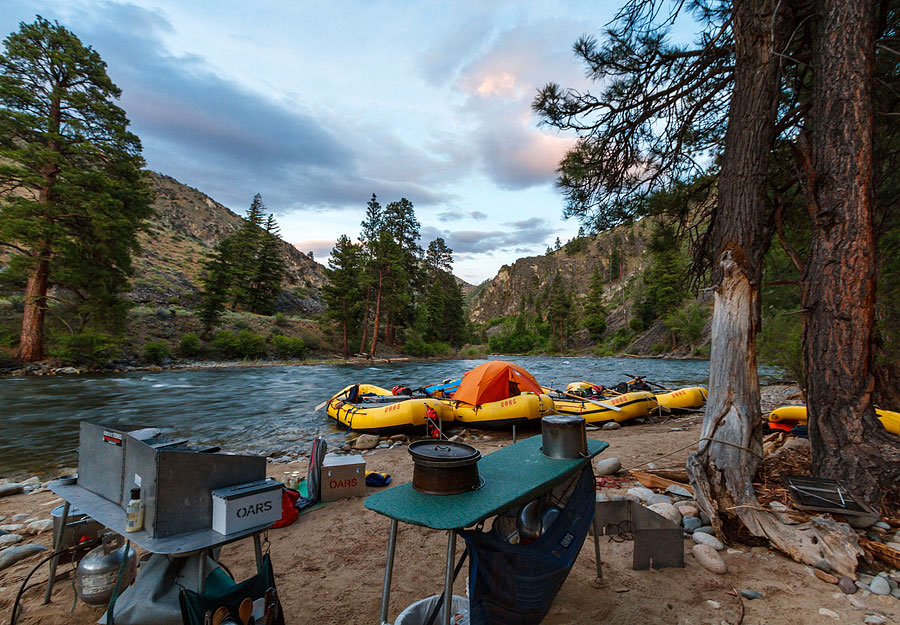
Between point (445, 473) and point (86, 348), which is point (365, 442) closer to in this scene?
point (445, 473)

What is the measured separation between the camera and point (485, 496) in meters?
2.03

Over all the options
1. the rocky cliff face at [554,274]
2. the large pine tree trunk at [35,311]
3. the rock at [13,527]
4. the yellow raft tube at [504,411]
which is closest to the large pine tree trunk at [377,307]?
the large pine tree trunk at [35,311]

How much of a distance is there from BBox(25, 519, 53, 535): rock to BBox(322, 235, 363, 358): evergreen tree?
35.2 m

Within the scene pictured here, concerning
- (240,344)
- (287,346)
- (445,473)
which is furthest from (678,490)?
(287,346)

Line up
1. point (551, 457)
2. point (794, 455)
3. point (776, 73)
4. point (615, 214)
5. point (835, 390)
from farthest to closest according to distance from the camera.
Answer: point (615, 214) → point (794, 455) → point (776, 73) → point (835, 390) → point (551, 457)

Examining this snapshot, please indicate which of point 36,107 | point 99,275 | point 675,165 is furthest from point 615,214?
point 36,107

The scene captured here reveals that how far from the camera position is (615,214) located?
21.4 feet

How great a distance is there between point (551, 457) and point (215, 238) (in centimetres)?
10189

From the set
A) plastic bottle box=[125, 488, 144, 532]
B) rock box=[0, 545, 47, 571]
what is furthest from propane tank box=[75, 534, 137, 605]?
rock box=[0, 545, 47, 571]

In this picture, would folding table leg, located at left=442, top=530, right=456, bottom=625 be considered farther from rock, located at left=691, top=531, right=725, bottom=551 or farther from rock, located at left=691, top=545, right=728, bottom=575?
rock, located at left=691, top=531, right=725, bottom=551

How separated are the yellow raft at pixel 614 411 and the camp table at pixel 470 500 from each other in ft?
27.0

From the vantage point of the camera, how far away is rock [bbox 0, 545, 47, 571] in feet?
11.6

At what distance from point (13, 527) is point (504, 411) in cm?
848

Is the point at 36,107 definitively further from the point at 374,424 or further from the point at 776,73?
the point at 776,73
